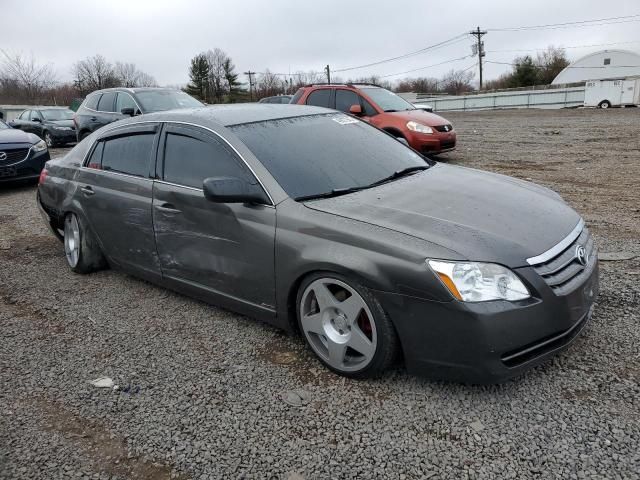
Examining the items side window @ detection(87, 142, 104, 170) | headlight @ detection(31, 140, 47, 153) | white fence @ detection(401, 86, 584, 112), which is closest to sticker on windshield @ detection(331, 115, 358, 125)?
side window @ detection(87, 142, 104, 170)

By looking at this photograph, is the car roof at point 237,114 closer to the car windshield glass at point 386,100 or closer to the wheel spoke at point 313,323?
the wheel spoke at point 313,323

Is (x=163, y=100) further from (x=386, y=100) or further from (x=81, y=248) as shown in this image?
(x=81, y=248)

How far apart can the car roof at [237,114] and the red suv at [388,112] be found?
597cm

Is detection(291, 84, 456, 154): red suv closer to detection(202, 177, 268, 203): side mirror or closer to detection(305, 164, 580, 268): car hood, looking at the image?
detection(305, 164, 580, 268): car hood

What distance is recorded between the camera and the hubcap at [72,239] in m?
4.86

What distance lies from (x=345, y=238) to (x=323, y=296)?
38cm

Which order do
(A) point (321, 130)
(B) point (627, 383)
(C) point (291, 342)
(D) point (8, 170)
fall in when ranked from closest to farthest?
(B) point (627, 383)
(C) point (291, 342)
(A) point (321, 130)
(D) point (8, 170)

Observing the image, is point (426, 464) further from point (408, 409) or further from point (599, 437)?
point (599, 437)

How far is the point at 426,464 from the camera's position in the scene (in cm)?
227

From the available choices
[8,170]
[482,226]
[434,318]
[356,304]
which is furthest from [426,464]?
[8,170]

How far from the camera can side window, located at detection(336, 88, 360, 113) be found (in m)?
10.7

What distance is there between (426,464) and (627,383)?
4.14 feet

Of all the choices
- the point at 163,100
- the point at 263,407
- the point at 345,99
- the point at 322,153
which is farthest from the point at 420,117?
the point at 263,407

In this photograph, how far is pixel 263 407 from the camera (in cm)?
275
